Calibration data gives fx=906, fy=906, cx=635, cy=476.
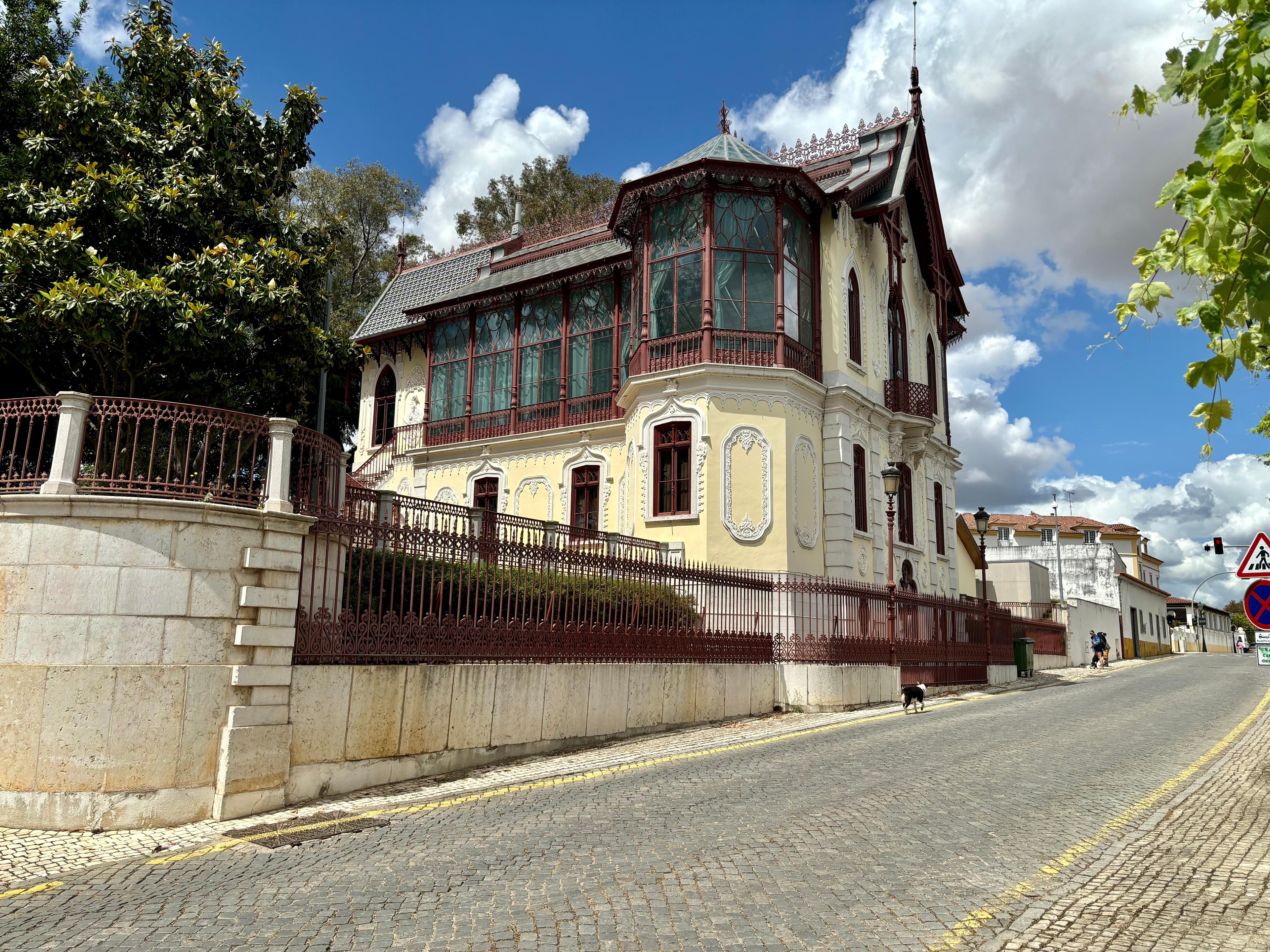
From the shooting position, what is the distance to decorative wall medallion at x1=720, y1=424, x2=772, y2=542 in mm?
19656

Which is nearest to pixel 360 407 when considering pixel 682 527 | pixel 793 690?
pixel 682 527

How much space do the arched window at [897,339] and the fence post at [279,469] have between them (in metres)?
19.8

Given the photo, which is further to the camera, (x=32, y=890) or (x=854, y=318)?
(x=854, y=318)

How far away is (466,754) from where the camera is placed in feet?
33.9

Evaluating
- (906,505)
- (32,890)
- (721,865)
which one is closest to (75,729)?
(32,890)

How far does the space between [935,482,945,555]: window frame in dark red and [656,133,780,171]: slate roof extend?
1160 centimetres

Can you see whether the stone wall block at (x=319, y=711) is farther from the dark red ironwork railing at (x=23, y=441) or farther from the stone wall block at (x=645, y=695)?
the stone wall block at (x=645, y=695)

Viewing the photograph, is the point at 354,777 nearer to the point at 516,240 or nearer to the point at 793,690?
the point at 793,690

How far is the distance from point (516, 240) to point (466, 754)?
892 inches

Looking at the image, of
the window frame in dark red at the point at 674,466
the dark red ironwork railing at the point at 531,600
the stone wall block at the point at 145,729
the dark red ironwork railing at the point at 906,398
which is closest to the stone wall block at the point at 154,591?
the stone wall block at the point at 145,729

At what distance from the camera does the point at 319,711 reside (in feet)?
29.1

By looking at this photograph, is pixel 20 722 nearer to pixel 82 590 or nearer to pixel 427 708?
pixel 82 590

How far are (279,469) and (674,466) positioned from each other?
12.3m

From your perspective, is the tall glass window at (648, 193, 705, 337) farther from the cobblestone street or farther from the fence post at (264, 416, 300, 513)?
the fence post at (264, 416, 300, 513)
